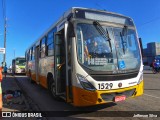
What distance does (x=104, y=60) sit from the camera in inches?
291

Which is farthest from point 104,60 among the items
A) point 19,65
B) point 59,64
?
point 19,65

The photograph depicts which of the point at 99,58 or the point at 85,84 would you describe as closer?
the point at 85,84

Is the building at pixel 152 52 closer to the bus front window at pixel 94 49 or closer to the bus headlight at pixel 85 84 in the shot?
the bus front window at pixel 94 49

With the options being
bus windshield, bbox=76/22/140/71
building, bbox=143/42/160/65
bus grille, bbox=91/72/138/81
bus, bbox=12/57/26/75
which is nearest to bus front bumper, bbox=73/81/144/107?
bus grille, bbox=91/72/138/81

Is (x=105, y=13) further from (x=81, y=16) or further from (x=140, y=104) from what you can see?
(x=140, y=104)

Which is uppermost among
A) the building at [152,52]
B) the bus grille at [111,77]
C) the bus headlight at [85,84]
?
the building at [152,52]

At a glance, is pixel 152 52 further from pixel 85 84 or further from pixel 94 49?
pixel 85 84

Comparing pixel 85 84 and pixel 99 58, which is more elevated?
pixel 99 58

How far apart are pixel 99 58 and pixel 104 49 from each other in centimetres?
37

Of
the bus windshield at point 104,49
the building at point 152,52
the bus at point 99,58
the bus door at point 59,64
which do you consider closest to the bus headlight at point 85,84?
the bus at point 99,58

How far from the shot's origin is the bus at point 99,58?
7.05 m

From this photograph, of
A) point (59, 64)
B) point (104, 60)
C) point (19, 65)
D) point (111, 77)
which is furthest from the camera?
point (19, 65)

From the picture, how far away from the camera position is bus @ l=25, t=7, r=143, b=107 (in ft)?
23.1

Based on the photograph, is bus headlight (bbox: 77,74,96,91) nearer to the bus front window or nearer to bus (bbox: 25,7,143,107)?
bus (bbox: 25,7,143,107)
